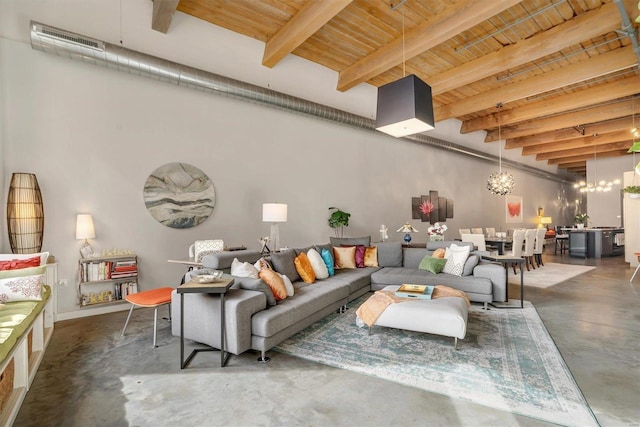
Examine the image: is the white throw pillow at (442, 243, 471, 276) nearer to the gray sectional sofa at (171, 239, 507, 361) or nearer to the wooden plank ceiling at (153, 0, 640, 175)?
the gray sectional sofa at (171, 239, 507, 361)

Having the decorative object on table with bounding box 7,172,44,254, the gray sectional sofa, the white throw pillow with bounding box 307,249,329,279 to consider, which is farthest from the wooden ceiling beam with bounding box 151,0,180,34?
the white throw pillow with bounding box 307,249,329,279

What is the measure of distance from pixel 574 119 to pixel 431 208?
446 centimetres

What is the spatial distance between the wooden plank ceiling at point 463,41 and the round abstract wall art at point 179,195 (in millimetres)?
2081

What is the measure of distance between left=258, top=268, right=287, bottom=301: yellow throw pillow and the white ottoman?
1.05 m

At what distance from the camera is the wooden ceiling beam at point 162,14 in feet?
13.2

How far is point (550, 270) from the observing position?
7.44 meters

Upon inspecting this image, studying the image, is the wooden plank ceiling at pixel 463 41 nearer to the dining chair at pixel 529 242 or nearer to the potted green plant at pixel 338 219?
the potted green plant at pixel 338 219

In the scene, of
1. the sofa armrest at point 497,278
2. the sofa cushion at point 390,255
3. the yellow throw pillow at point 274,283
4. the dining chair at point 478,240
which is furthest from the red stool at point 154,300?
the dining chair at point 478,240

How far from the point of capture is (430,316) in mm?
3082

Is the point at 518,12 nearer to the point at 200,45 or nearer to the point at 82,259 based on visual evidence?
the point at 200,45

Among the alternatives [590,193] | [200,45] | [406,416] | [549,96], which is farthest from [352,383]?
[590,193]

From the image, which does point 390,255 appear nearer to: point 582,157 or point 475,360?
point 475,360

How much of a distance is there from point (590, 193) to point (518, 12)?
476 inches

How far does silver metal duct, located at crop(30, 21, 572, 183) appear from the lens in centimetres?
370
